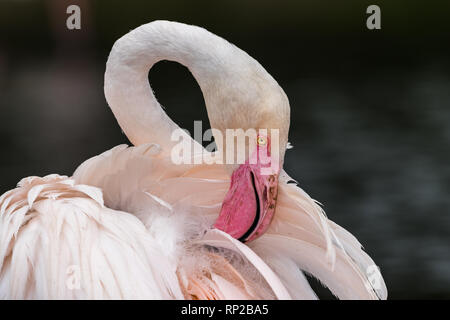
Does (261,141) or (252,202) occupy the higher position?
(261,141)

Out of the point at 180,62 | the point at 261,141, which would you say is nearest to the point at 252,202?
the point at 261,141

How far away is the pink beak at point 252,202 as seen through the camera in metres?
1.98

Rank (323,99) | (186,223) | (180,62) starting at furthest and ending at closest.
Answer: (323,99) < (180,62) < (186,223)

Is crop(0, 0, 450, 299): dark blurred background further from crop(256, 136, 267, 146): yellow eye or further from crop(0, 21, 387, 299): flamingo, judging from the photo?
crop(256, 136, 267, 146): yellow eye

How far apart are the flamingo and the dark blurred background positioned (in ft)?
5.99

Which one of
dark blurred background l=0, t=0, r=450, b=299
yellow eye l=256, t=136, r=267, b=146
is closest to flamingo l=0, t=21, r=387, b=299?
yellow eye l=256, t=136, r=267, b=146

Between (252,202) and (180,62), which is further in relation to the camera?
(180,62)

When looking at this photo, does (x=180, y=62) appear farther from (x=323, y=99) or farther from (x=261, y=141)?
(x=323, y=99)

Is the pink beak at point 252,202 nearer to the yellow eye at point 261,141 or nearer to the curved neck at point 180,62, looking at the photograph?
the yellow eye at point 261,141

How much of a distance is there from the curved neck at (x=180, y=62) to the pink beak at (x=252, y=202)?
0.37 feet

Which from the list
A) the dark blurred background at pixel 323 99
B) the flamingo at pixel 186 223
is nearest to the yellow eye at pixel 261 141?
the flamingo at pixel 186 223

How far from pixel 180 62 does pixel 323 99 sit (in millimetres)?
4147

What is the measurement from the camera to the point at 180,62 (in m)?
2.15

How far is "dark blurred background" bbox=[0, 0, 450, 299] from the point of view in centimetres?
443
